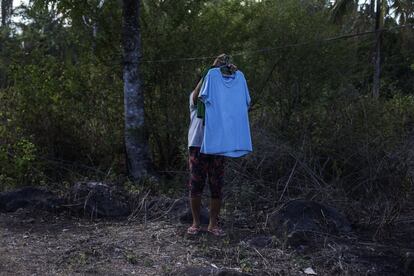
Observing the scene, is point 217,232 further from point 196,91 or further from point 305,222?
point 196,91

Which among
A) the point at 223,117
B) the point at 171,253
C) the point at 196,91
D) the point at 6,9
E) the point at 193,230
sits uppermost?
the point at 6,9

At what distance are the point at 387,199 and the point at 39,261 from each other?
12.4ft

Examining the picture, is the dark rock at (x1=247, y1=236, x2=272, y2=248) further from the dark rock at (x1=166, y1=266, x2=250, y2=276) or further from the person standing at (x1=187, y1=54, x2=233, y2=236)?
the dark rock at (x1=166, y1=266, x2=250, y2=276)

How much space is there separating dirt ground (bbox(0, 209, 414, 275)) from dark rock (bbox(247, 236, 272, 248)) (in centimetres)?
6

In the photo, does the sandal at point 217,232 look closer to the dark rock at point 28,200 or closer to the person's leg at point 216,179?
the person's leg at point 216,179

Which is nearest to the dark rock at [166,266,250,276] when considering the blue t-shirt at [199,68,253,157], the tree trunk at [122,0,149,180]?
the blue t-shirt at [199,68,253,157]

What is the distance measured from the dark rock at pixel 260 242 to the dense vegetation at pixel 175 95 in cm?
160

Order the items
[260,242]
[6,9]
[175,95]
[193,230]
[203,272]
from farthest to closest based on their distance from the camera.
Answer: [6,9]
[175,95]
[193,230]
[260,242]
[203,272]

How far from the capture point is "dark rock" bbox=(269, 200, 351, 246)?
5.74 metres

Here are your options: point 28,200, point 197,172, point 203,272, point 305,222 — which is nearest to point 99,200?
point 28,200

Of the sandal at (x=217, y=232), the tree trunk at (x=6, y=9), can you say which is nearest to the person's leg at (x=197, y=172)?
the sandal at (x=217, y=232)

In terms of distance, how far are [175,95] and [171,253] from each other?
4037 millimetres

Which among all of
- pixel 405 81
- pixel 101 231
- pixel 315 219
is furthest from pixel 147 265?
pixel 405 81

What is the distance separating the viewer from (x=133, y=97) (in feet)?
28.1
